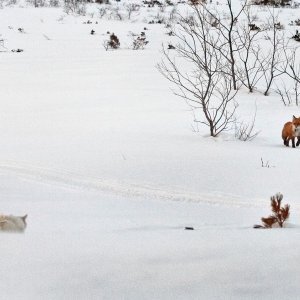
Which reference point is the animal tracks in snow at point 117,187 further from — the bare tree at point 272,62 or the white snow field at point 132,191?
the bare tree at point 272,62

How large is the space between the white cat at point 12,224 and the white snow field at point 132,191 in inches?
4.5

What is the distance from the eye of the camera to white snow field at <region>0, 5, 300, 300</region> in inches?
60.7

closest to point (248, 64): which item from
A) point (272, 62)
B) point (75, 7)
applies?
point (272, 62)

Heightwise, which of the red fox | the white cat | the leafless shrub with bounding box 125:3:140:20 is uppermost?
the leafless shrub with bounding box 125:3:140:20

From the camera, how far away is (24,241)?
6.24 feet

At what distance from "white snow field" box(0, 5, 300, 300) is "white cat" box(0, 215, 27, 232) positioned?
0.12 m

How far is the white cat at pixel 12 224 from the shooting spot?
2.10 meters

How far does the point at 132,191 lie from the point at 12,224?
200 centimetres

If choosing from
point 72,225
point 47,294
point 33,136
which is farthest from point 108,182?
point 47,294

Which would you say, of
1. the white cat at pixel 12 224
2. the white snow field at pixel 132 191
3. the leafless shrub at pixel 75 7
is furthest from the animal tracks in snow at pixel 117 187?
the leafless shrub at pixel 75 7

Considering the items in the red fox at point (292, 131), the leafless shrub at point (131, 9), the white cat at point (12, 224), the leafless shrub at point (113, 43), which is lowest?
the red fox at point (292, 131)

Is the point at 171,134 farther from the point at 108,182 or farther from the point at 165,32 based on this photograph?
the point at 165,32

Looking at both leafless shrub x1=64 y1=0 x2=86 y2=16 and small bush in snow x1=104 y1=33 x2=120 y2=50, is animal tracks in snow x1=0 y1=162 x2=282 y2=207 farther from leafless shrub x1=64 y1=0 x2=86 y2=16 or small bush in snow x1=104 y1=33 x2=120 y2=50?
leafless shrub x1=64 y1=0 x2=86 y2=16

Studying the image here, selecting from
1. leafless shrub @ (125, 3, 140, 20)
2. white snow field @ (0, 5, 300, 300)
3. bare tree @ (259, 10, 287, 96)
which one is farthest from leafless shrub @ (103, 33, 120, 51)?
leafless shrub @ (125, 3, 140, 20)
